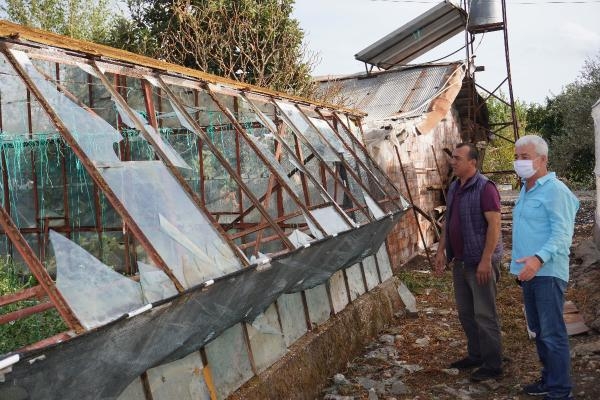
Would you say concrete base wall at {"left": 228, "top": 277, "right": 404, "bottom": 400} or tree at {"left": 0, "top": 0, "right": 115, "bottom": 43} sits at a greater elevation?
tree at {"left": 0, "top": 0, "right": 115, "bottom": 43}

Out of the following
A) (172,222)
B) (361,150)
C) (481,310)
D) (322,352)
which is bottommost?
(322,352)

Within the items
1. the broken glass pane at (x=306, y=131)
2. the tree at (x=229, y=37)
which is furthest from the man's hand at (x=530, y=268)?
the tree at (x=229, y=37)

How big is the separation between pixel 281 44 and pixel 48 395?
12338mm

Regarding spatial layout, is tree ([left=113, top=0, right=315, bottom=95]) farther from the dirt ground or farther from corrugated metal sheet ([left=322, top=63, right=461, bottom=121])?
the dirt ground

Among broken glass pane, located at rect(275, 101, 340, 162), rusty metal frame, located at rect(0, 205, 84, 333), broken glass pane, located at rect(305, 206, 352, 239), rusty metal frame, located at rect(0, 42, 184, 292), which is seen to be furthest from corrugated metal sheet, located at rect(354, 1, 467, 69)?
rusty metal frame, located at rect(0, 205, 84, 333)

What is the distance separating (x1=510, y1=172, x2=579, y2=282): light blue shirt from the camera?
3881 mm

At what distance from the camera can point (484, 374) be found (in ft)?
16.2

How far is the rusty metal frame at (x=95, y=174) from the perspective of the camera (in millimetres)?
3062

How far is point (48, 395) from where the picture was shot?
2.29 m

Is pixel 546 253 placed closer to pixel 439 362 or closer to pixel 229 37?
pixel 439 362

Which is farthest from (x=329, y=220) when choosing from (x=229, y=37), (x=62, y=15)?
(x=62, y=15)

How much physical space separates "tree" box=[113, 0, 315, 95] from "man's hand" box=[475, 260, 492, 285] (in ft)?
30.2

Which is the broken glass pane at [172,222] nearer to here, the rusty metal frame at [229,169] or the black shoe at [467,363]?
the rusty metal frame at [229,169]

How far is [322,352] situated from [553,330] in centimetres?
214
